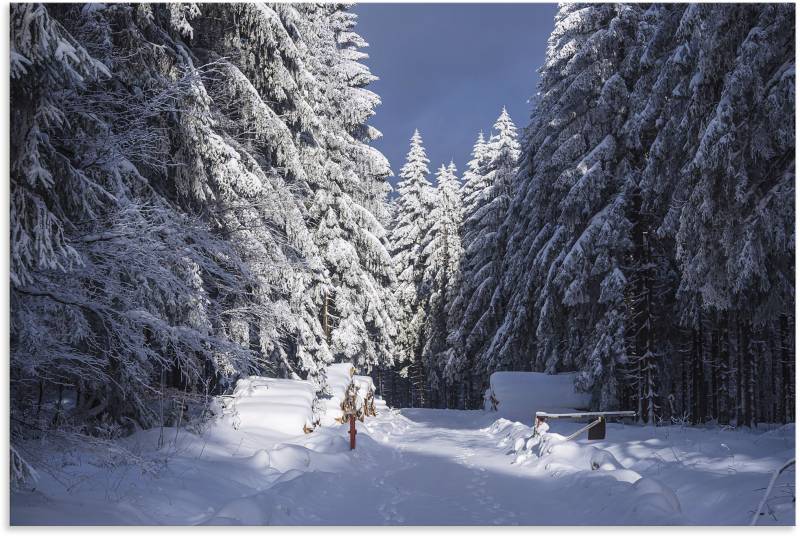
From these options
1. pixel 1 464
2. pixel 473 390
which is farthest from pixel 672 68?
pixel 473 390

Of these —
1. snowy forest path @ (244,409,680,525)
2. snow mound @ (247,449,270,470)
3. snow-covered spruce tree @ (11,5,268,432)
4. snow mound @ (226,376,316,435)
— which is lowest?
snowy forest path @ (244,409,680,525)

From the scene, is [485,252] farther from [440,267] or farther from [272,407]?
[272,407]

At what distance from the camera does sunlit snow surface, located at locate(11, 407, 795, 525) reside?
510 cm

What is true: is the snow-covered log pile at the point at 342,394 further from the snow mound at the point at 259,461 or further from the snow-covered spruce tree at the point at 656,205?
the snow mound at the point at 259,461

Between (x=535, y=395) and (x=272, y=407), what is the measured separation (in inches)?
409

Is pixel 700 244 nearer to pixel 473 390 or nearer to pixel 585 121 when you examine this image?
pixel 585 121

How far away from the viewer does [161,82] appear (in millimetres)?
8516

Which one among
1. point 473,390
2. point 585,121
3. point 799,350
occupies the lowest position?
point 473,390

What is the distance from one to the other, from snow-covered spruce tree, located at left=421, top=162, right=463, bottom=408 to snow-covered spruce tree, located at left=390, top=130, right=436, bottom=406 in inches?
25.5

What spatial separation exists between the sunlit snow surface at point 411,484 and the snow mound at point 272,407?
301 millimetres

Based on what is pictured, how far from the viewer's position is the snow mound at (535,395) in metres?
18.1

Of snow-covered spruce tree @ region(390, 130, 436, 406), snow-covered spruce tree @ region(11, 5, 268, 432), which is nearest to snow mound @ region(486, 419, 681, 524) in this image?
snow-covered spruce tree @ region(11, 5, 268, 432)

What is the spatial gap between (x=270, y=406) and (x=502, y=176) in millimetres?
19425

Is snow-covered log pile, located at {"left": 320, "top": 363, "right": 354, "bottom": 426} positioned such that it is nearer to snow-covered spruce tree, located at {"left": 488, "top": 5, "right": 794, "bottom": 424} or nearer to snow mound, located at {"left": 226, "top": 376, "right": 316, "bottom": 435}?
snow mound, located at {"left": 226, "top": 376, "right": 316, "bottom": 435}
